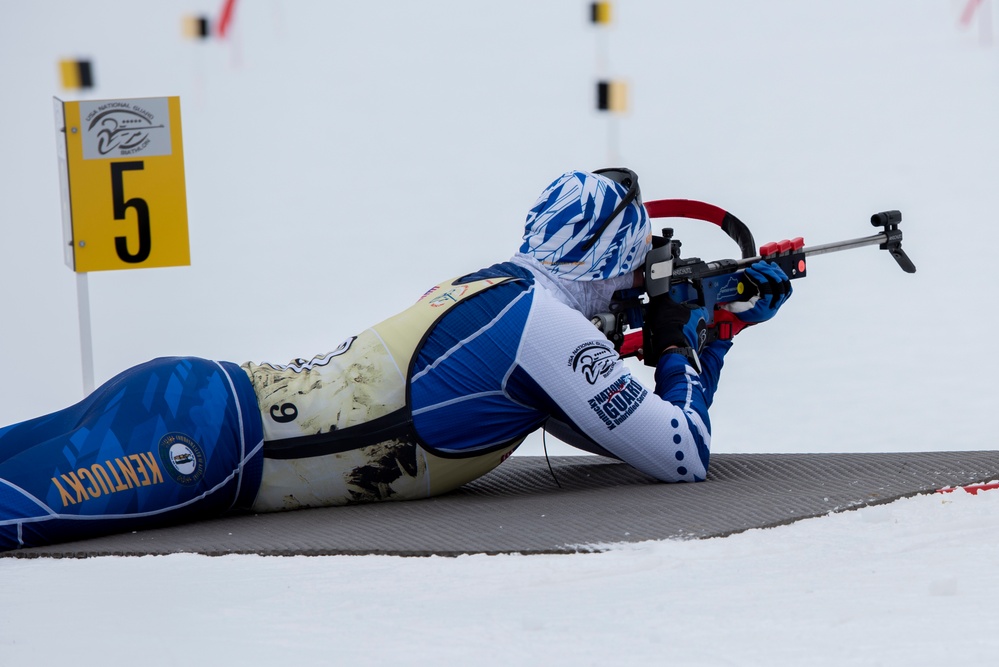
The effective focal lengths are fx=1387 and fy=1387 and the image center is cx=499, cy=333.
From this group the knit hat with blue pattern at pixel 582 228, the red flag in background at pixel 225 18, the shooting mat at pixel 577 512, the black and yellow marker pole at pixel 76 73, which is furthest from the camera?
the red flag in background at pixel 225 18

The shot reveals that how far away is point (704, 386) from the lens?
2.10 meters

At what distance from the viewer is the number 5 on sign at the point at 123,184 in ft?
8.60

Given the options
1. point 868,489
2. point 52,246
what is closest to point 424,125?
point 52,246

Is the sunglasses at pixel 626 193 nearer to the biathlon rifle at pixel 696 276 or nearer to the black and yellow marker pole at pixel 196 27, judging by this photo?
the biathlon rifle at pixel 696 276

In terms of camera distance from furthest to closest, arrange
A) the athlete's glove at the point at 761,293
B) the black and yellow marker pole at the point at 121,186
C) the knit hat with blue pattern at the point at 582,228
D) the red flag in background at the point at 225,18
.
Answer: the red flag in background at the point at 225,18, the black and yellow marker pole at the point at 121,186, the athlete's glove at the point at 761,293, the knit hat with blue pattern at the point at 582,228

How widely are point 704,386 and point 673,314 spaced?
17 centimetres

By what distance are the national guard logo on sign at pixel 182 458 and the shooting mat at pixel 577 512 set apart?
0.07 m

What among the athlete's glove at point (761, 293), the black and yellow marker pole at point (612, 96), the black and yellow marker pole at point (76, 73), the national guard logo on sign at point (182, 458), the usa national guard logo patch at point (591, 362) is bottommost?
the national guard logo on sign at point (182, 458)

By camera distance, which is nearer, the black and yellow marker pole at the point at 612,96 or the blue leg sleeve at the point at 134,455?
the blue leg sleeve at the point at 134,455

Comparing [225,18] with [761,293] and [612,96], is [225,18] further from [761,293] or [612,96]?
[761,293]

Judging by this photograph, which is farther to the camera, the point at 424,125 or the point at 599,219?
the point at 424,125

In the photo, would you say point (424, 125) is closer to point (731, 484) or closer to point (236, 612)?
point (731, 484)

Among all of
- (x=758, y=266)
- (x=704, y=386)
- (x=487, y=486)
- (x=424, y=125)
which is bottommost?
(x=487, y=486)

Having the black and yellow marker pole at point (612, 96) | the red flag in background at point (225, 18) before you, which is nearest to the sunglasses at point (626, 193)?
the black and yellow marker pole at point (612, 96)
